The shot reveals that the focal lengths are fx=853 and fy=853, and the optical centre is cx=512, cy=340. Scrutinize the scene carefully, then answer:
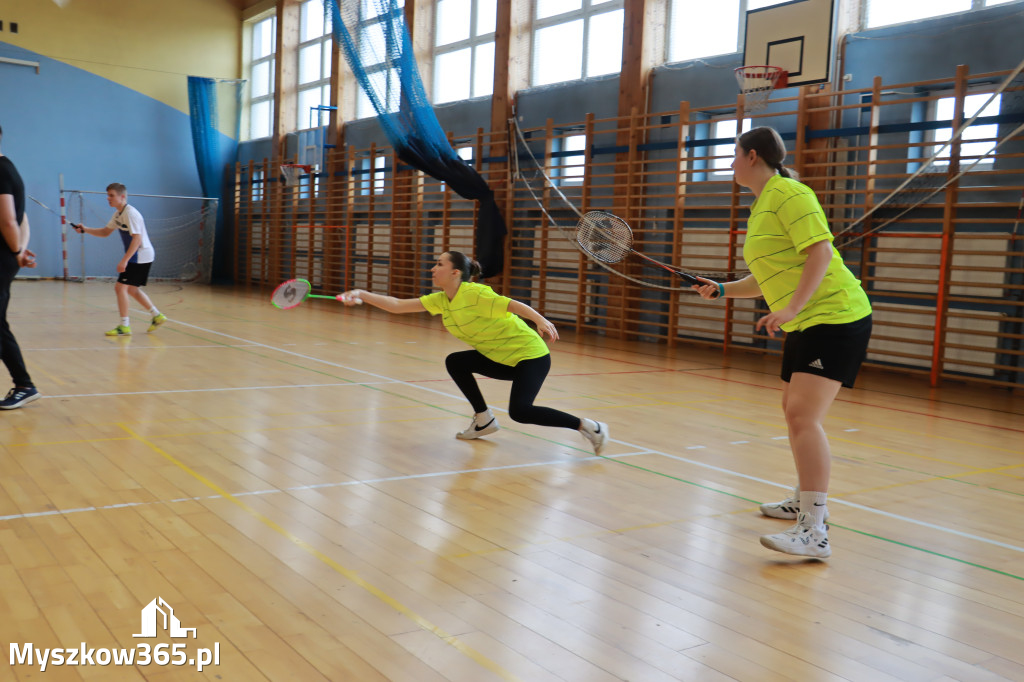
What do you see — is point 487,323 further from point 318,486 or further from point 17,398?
point 17,398

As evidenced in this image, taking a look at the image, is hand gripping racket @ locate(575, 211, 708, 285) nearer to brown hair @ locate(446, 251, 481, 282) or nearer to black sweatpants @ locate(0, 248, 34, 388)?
brown hair @ locate(446, 251, 481, 282)

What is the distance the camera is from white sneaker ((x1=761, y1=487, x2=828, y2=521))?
3395 mm

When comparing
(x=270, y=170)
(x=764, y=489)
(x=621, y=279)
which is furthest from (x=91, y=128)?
(x=764, y=489)

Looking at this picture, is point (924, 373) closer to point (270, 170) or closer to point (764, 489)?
point (764, 489)

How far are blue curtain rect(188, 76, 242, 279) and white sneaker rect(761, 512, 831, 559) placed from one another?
18.2 meters

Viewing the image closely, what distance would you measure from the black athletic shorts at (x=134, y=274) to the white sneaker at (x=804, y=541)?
7.09 m

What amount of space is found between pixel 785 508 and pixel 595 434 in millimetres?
1179

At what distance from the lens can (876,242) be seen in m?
8.09

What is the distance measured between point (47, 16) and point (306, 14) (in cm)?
531

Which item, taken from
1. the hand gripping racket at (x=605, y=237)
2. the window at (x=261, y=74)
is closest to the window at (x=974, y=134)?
the hand gripping racket at (x=605, y=237)

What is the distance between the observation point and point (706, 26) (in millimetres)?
9945

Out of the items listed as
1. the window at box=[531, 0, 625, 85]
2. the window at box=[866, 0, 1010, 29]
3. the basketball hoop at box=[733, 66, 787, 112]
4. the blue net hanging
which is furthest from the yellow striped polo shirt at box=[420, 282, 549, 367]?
the window at box=[531, 0, 625, 85]

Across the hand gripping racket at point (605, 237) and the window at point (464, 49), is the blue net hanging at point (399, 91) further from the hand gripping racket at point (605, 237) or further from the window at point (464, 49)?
the hand gripping racket at point (605, 237)

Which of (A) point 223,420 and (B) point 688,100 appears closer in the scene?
(A) point 223,420
